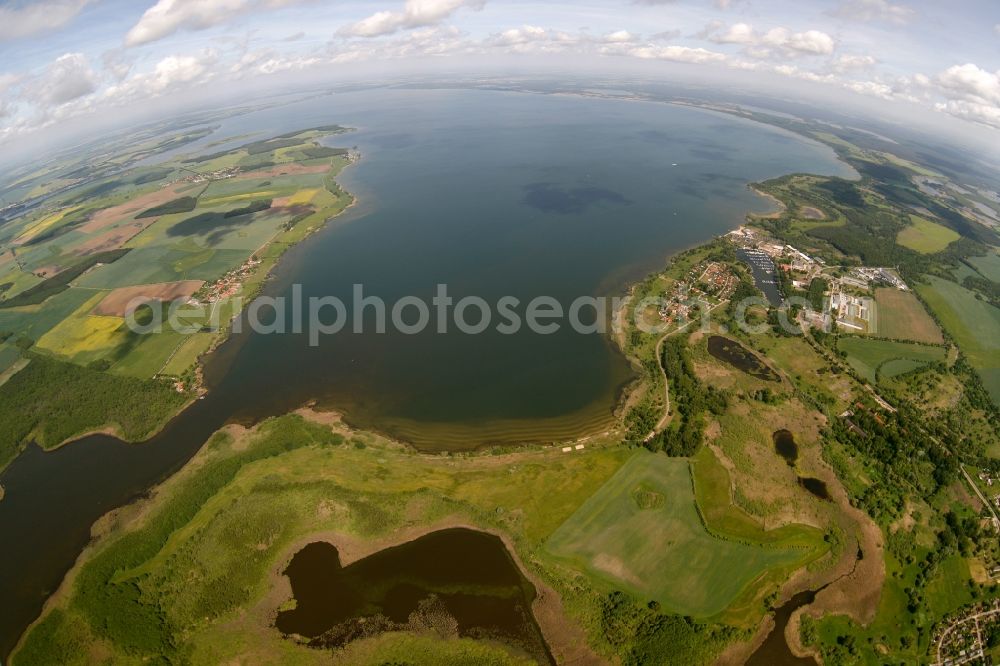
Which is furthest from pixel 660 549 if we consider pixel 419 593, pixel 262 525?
pixel 262 525

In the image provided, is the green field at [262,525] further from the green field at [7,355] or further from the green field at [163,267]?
the green field at [163,267]

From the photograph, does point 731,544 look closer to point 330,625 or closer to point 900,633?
point 900,633

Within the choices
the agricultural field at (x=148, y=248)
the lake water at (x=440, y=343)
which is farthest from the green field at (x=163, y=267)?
the lake water at (x=440, y=343)

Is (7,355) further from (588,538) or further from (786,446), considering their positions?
(786,446)

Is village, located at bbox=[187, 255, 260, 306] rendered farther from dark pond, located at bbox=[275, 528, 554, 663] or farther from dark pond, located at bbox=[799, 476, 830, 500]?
dark pond, located at bbox=[799, 476, 830, 500]

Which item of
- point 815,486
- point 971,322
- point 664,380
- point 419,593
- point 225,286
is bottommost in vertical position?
point 419,593

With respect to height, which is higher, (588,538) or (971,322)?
(971,322)

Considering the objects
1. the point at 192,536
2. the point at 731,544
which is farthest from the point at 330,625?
the point at 731,544
